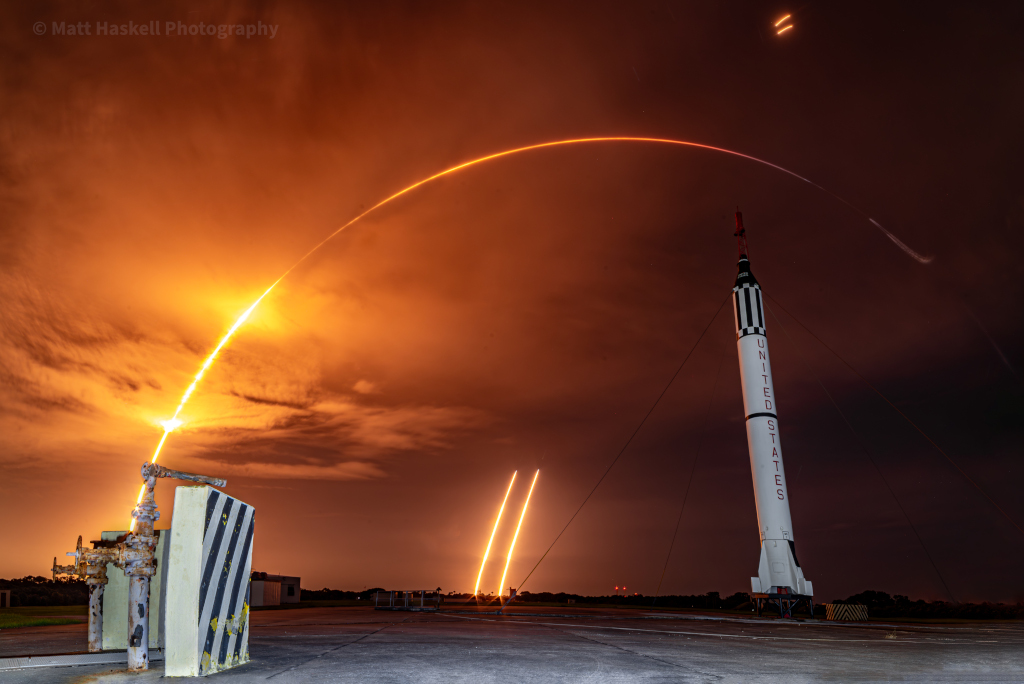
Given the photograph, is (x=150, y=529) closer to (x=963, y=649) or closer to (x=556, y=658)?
(x=556, y=658)

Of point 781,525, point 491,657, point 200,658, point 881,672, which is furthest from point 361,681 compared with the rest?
point 781,525

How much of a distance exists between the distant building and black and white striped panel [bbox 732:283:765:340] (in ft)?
124

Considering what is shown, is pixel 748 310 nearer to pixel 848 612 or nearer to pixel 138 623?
pixel 848 612

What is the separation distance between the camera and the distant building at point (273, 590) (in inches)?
1734

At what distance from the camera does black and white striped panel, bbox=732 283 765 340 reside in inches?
1515

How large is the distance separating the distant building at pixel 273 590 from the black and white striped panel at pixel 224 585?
37021 millimetres

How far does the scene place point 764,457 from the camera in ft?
119

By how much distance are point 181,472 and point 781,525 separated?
34289 mm

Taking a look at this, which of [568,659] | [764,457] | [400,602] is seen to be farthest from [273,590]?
[568,659]

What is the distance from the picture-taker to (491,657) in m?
10.4

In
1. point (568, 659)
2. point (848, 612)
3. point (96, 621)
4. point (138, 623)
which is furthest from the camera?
point (848, 612)

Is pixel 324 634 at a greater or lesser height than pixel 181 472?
lesser

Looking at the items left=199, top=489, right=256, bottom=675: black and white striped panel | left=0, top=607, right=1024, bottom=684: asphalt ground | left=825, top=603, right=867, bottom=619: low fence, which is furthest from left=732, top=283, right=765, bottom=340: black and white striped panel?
left=199, top=489, right=256, bottom=675: black and white striped panel

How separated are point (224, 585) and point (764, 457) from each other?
33.9 metres
